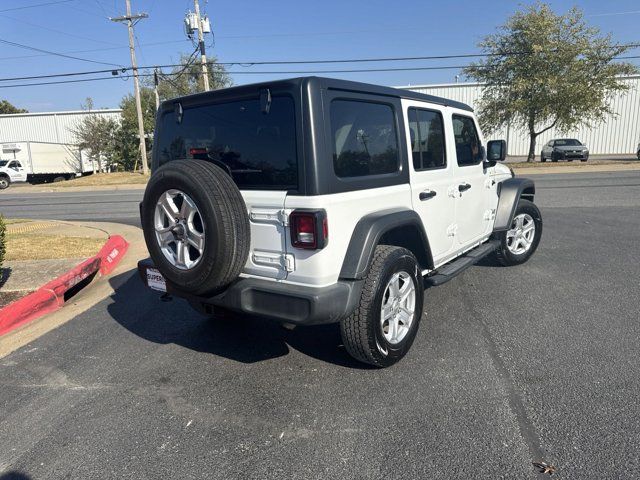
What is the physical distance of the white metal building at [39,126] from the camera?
163 ft

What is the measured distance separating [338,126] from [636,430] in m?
2.49

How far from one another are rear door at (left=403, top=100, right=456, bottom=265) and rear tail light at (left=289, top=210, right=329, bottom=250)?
1163 mm

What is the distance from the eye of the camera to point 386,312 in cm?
337

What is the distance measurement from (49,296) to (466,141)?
4.96 meters

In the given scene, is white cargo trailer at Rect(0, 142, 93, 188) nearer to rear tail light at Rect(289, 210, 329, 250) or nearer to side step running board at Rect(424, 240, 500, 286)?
side step running board at Rect(424, 240, 500, 286)

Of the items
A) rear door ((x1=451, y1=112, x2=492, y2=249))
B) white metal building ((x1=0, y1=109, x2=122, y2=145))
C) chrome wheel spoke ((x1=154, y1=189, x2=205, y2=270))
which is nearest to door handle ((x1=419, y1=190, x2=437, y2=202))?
rear door ((x1=451, y1=112, x2=492, y2=249))

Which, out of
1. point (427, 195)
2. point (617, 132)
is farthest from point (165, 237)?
point (617, 132)

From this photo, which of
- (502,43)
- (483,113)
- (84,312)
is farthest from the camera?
(483,113)

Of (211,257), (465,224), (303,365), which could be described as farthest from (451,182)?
(211,257)

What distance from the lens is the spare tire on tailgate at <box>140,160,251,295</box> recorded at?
2.90 meters

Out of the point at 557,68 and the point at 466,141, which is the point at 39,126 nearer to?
the point at 557,68

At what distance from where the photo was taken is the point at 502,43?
1058 inches

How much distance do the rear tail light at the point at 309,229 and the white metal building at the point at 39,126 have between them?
2135 inches

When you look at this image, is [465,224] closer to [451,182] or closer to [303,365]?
[451,182]
